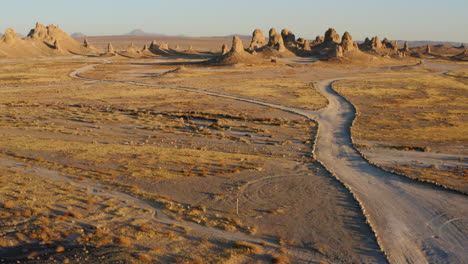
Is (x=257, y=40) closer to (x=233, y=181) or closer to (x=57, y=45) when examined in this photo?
(x=57, y=45)

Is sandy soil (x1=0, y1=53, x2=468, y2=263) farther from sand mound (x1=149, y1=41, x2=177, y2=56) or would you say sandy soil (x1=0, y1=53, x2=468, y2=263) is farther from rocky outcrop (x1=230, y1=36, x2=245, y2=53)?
sand mound (x1=149, y1=41, x2=177, y2=56)

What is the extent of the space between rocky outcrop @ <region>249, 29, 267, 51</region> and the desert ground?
10069 centimetres

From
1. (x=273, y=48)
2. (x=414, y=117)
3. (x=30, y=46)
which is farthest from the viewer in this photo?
(x=30, y=46)

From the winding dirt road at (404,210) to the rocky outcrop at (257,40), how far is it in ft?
428

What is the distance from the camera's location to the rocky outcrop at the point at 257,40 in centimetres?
16412

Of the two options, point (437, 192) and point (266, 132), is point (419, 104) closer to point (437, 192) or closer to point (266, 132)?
point (266, 132)

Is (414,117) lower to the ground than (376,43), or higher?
lower

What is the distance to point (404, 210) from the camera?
941 inches

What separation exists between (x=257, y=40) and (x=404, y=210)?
15046 cm

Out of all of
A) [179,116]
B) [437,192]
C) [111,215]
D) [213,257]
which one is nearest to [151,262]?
[213,257]

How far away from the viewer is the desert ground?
1961 cm


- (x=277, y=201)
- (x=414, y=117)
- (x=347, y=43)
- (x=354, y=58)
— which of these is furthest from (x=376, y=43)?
(x=277, y=201)

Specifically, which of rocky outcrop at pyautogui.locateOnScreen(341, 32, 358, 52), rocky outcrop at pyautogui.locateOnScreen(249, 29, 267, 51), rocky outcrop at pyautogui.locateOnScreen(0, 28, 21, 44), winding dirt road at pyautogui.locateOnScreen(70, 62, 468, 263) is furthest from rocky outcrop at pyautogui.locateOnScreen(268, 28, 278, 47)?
winding dirt road at pyautogui.locateOnScreen(70, 62, 468, 263)

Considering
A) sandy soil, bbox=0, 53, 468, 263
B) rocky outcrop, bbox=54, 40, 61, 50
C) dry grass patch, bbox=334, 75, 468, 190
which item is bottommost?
sandy soil, bbox=0, 53, 468, 263
